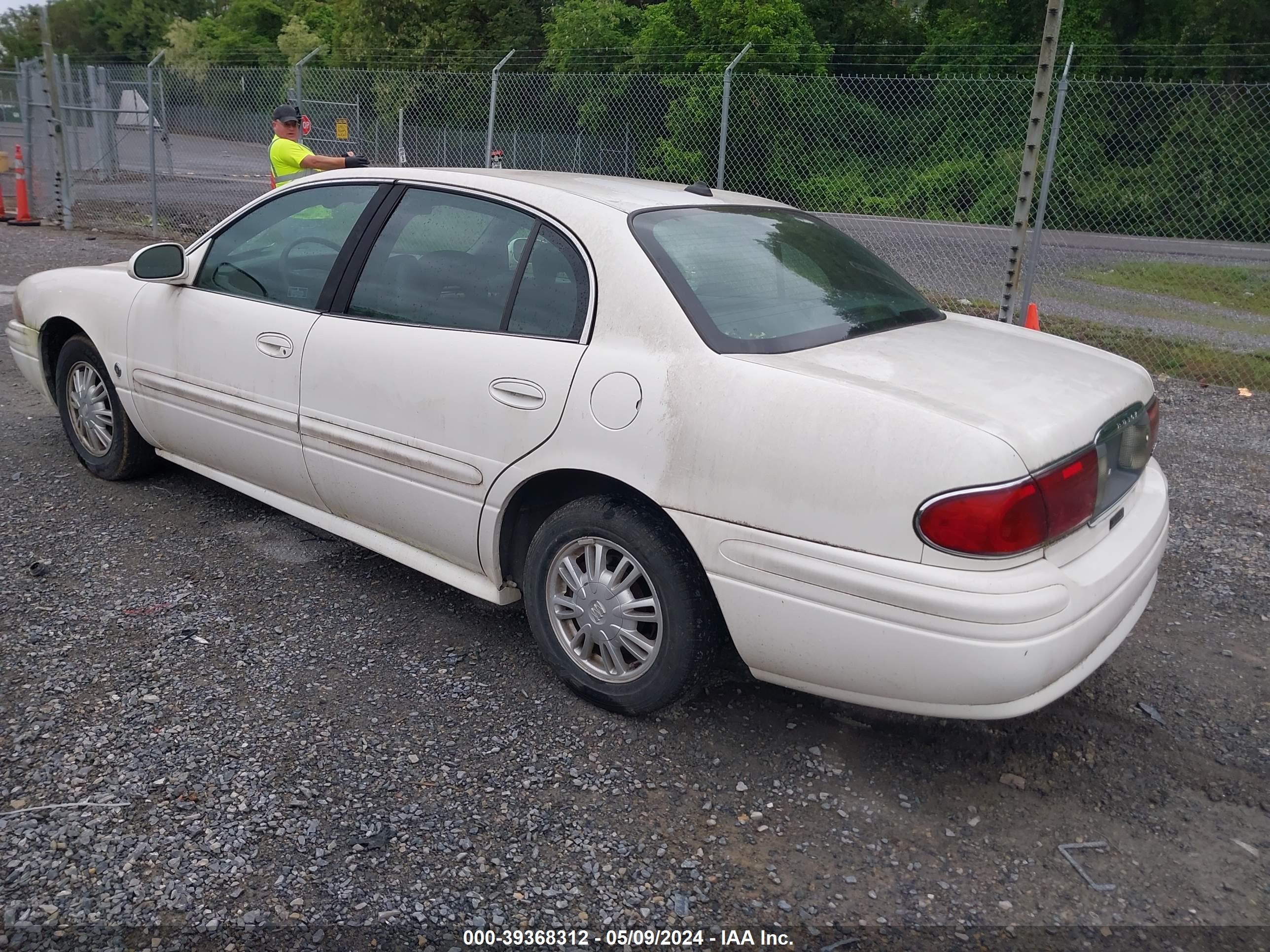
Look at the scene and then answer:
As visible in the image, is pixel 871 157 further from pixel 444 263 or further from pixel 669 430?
pixel 669 430

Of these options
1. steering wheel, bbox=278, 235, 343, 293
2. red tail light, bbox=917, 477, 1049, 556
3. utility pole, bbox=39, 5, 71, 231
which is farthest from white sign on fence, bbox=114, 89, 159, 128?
red tail light, bbox=917, 477, 1049, 556

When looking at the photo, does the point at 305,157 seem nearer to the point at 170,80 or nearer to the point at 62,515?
the point at 62,515

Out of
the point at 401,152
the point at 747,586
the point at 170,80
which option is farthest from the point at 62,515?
the point at 170,80

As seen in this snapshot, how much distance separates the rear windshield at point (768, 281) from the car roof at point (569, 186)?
3.4 inches

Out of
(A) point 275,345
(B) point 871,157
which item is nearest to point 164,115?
(B) point 871,157

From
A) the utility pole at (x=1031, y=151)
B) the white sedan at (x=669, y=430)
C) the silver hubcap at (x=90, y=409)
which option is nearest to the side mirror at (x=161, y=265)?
the white sedan at (x=669, y=430)

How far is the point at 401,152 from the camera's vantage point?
15648 mm

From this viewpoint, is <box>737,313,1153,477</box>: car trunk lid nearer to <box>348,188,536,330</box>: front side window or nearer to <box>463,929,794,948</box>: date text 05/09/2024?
<box>348,188,536,330</box>: front side window

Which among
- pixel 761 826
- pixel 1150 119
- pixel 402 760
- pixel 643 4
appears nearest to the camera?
pixel 761 826

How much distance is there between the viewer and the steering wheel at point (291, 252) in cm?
411

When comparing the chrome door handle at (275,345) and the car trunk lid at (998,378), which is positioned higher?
the car trunk lid at (998,378)

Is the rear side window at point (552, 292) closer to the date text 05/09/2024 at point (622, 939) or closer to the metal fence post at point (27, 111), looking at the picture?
the date text 05/09/2024 at point (622, 939)

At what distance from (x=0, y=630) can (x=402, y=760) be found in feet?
5.58

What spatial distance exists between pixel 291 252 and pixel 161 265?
2.23ft
